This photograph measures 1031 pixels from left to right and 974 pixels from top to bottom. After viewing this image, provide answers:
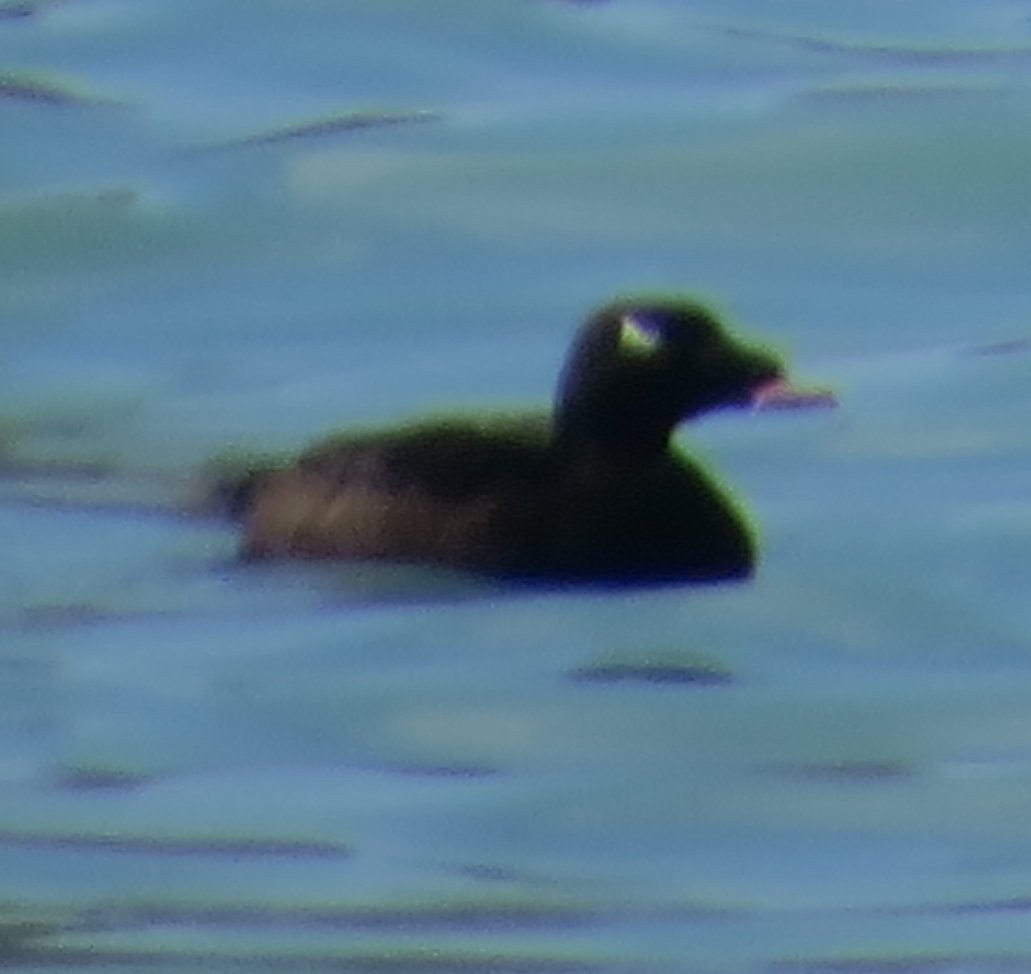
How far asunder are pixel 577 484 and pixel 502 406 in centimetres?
214

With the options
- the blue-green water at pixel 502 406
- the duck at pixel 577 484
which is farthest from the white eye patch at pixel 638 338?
the blue-green water at pixel 502 406

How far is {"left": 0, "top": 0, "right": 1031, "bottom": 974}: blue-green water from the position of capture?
764 centimetres

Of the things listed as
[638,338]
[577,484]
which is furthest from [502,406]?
[577,484]

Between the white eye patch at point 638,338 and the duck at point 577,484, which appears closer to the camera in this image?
the duck at point 577,484

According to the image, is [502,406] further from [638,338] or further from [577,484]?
[577,484]

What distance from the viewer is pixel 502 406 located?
1180 cm

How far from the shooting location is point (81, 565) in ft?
32.8

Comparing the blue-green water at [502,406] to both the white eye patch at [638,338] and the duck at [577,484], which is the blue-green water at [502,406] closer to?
the duck at [577,484]

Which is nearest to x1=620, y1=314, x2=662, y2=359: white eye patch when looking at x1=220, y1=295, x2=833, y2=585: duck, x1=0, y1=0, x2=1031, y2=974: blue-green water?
x1=220, y1=295, x2=833, y2=585: duck

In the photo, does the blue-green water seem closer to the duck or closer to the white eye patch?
the duck

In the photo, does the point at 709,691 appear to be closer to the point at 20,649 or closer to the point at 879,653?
the point at 879,653

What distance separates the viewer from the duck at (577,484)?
9.59 meters

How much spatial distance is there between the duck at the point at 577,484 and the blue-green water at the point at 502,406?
3.3 inches

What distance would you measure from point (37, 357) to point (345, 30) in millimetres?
3484
